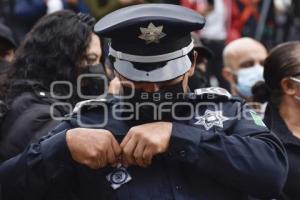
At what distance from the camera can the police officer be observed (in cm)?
216

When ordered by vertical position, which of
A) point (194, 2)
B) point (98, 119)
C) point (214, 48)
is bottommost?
point (214, 48)

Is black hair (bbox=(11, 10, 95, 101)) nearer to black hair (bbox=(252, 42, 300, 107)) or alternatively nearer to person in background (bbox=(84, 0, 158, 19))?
black hair (bbox=(252, 42, 300, 107))

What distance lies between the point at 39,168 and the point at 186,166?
51cm

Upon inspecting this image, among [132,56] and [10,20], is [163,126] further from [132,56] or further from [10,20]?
[10,20]

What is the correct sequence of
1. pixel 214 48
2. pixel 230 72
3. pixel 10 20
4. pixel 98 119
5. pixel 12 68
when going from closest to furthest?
pixel 98 119, pixel 12 68, pixel 230 72, pixel 10 20, pixel 214 48

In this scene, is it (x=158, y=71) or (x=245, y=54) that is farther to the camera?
(x=245, y=54)

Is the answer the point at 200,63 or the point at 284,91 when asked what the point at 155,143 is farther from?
the point at 200,63

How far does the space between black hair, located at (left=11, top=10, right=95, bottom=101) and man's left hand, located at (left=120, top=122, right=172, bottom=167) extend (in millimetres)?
1077

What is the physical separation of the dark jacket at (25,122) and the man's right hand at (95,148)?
0.61 m

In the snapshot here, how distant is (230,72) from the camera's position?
195 inches

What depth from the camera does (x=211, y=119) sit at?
2.34m

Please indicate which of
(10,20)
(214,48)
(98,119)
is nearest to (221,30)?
(214,48)

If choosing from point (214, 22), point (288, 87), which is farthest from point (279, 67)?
point (214, 22)

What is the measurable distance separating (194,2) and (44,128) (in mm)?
4609
